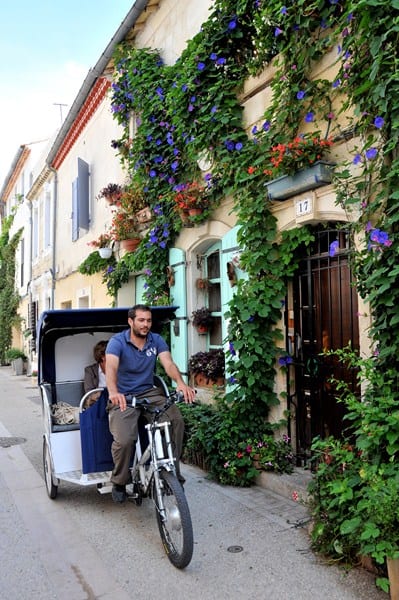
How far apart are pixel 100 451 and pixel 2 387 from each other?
11.9 metres

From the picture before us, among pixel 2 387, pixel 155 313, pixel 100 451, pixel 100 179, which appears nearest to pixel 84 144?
pixel 100 179

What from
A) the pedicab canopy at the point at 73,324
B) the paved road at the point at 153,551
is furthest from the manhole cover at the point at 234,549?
the pedicab canopy at the point at 73,324

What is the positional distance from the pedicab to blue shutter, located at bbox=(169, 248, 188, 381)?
4.55 feet

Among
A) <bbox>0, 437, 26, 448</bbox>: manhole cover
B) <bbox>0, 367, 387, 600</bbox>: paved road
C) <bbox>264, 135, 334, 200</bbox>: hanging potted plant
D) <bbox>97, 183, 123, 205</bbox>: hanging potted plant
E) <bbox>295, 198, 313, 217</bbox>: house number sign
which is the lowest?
<bbox>0, 367, 387, 600</bbox>: paved road

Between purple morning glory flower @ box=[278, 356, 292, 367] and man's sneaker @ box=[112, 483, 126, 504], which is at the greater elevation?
purple morning glory flower @ box=[278, 356, 292, 367]

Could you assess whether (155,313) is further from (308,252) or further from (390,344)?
(390,344)

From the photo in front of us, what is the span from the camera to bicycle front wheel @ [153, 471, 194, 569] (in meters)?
3.41

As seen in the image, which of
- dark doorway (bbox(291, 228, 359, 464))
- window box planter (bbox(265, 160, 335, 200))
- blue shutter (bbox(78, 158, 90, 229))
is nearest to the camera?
window box planter (bbox(265, 160, 335, 200))

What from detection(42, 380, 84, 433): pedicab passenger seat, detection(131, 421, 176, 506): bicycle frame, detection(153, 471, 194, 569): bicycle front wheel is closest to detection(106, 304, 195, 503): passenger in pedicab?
detection(131, 421, 176, 506): bicycle frame

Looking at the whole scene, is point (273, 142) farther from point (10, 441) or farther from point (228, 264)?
point (10, 441)

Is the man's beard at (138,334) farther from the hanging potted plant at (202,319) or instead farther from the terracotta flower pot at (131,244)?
the terracotta flower pot at (131,244)

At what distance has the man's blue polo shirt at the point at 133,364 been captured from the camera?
4.40 metres

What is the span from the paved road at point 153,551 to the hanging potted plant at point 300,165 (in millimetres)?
2900

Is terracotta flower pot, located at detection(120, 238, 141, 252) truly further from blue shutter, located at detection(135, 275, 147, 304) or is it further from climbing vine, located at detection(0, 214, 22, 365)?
climbing vine, located at detection(0, 214, 22, 365)
